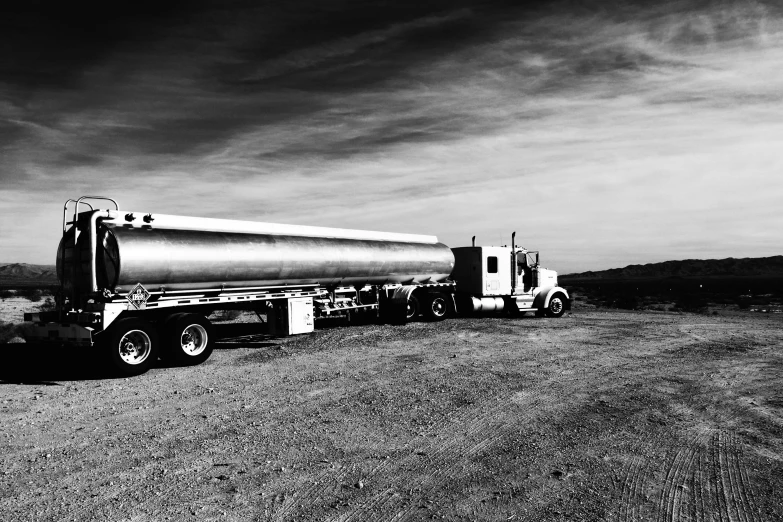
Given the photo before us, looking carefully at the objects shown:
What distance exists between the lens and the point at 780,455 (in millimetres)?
7129

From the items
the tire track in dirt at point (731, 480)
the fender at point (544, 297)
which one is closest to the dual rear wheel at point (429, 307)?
the fender at point (544, 297)

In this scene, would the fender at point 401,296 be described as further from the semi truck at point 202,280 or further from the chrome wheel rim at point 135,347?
the chrome wheel rim at point 135,347

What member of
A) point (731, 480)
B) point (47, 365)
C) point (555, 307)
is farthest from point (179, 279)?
point (555, 307)

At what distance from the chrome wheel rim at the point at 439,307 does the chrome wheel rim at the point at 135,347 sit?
12154 millimetres

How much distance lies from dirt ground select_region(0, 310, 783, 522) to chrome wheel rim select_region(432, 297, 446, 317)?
815 cm

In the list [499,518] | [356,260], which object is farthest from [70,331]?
[499,518]

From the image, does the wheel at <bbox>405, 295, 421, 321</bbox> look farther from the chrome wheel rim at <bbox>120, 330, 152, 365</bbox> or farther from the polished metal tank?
the chrome wheel rim at <bbox>120, 330, 152, 365</bbox>

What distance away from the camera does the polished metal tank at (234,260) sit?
13242 mm

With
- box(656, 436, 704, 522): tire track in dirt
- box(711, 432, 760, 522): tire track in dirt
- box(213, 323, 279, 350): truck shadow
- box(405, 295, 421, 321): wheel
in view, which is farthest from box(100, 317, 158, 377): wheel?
box(711, 432, 760, 522): tire track in dirt

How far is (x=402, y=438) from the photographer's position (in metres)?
7.84

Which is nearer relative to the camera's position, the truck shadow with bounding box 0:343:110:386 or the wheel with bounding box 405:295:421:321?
the truck shadow with bounding box 0:343:110:386

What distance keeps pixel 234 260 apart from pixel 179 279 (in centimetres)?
162

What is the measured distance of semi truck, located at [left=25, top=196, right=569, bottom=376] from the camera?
1301 cm

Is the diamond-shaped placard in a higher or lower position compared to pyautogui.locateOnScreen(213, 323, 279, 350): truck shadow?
higher
